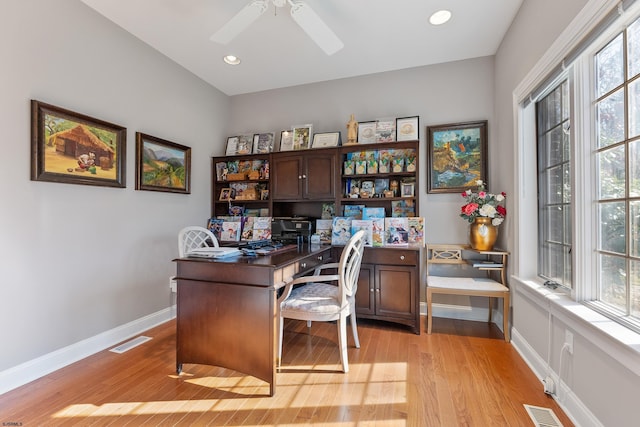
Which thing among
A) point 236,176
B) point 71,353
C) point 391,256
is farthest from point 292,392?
point 236,176

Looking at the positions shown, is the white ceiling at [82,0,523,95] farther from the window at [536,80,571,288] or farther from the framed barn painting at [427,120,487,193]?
the window at [536,80,571,288]

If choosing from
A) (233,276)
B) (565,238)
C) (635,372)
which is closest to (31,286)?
(233,276)

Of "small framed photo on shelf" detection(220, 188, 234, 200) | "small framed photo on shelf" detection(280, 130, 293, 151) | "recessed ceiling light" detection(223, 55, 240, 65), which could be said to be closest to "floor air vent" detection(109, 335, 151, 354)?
"small framed photo on shelf" detection(220, 188, 234, 200)

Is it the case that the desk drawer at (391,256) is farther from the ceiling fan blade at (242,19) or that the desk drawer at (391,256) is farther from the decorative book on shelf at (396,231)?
the ceiling fan blade at (242,19)

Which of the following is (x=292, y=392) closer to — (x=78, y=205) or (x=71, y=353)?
(x=71, y=353)

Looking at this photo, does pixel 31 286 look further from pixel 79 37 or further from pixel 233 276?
pixel 79 37

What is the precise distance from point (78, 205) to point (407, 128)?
313 cm

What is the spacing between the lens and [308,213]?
3.59 m

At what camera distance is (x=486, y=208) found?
259 centimetres

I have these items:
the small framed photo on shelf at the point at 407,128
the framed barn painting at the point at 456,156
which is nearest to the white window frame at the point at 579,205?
the framed barn painting at the point at 456,156

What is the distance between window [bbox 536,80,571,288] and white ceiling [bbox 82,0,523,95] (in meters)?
0.92

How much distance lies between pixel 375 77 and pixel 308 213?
183 cm

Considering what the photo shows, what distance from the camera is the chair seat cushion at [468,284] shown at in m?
2.56

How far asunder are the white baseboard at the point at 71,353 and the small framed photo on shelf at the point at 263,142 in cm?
217
